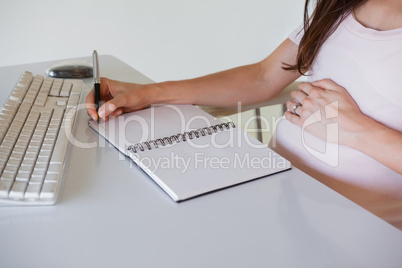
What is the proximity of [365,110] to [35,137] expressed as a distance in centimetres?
59

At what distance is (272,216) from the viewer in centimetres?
61

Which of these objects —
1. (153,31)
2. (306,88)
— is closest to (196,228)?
(306,88)

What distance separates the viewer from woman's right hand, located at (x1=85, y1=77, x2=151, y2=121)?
0.88 metres

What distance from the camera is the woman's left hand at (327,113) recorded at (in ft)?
2.68

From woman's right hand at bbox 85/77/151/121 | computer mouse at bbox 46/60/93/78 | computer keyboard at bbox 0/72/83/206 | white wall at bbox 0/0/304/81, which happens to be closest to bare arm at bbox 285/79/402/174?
woman's right hand at bbox 85/77/151/121

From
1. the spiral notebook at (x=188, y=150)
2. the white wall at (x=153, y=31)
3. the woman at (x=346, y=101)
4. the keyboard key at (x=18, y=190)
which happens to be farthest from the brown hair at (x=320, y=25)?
the white wall at (x=153, y=31)

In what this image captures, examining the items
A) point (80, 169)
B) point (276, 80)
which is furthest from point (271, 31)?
point (80, 169)

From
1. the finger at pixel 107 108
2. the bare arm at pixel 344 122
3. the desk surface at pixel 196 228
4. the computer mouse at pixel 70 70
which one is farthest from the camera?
the computer mouse at pixel 70 70

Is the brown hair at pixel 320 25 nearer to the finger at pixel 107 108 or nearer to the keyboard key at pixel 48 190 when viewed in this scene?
the finger at pixel 107 108

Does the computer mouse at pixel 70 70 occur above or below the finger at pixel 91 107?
above

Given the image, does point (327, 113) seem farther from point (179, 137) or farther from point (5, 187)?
point (5, 187)

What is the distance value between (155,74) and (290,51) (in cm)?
160

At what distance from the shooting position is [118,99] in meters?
0.90

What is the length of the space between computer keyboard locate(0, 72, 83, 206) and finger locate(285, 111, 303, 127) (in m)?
0.44
